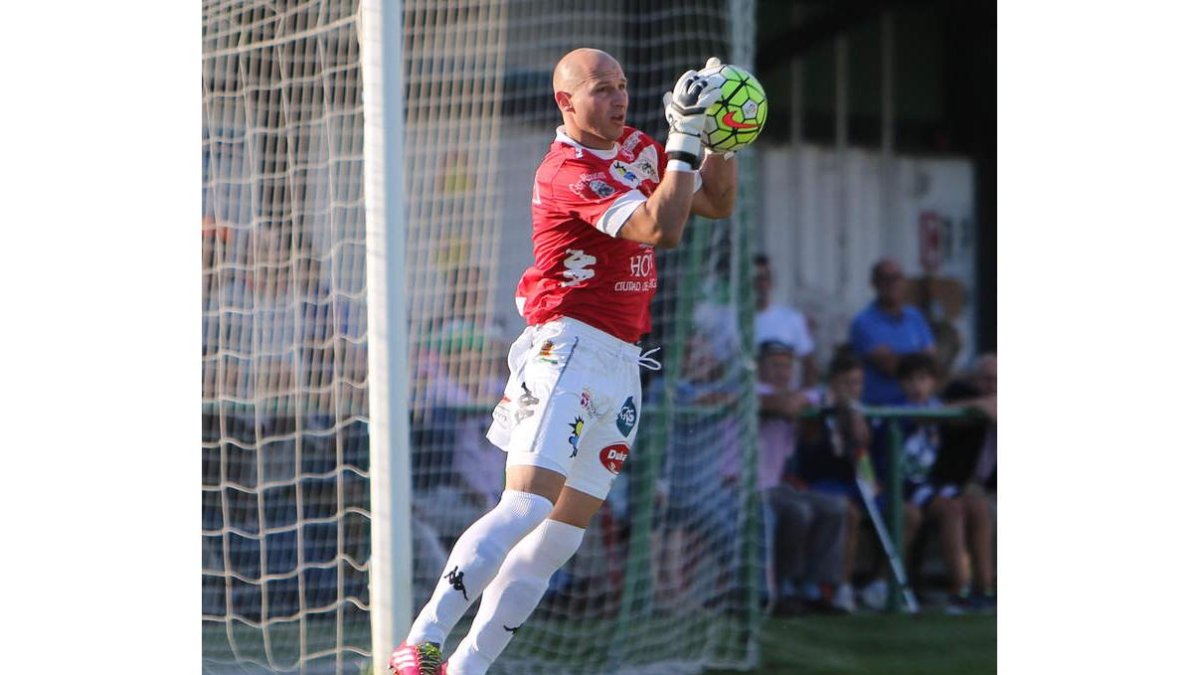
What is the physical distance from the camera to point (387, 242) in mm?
6090

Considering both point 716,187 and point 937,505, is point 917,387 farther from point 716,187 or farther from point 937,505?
point 716,187

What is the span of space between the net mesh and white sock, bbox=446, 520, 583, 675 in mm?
1412

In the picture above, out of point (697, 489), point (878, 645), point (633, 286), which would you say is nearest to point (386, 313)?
point (633, 286)

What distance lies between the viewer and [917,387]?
11016 millimetres

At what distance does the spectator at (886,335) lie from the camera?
11109 mm

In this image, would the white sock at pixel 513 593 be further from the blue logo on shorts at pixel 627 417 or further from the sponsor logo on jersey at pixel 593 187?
the sponsor logo on jersey at pixel 593 187

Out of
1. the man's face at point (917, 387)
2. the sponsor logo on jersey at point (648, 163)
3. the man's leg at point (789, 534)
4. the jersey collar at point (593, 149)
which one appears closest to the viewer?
the jersey collar at point (593, 149)

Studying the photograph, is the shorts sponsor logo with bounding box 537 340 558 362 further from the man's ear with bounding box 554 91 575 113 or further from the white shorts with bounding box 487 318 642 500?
the man's ear with bounding box 554 91 575 113

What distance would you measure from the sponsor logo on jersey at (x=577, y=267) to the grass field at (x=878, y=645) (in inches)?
131

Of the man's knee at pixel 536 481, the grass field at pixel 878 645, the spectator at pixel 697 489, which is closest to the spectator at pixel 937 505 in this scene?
the grass field at pixel 878 645

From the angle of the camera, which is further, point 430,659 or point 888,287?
point 888,287

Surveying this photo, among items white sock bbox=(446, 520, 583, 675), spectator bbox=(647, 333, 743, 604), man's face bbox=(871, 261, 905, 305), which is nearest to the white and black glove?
white sock bbox=(446, 520, 583, 675)

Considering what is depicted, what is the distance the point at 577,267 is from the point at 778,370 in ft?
16.8

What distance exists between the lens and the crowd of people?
1022 centimetres
